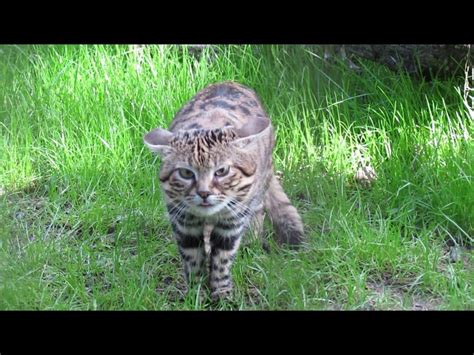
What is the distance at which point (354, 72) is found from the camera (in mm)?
5039

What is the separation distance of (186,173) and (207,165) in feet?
0.35

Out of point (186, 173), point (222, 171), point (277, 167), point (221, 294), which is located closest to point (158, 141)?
point (186, 173)

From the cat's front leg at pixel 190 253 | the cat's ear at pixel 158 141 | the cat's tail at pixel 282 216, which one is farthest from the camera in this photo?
the cat's tail at pixel 282 216

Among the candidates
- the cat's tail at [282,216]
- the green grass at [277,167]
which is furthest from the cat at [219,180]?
the green grass at [277,167]

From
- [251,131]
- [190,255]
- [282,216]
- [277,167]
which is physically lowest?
[190,255]

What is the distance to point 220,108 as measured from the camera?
14.5ft

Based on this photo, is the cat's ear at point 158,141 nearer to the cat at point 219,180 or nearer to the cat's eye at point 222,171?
the cat at point 219,180

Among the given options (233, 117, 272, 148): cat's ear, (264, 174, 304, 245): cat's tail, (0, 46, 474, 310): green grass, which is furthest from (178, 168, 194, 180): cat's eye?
(264, 174, 304, 245): cat's tail

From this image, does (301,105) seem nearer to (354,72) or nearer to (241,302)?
(354,72)

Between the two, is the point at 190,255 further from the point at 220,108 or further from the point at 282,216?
the point at 220,108

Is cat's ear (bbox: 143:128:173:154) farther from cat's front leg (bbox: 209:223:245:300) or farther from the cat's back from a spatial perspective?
cat's front leg (bbox: 209:223:245:300)

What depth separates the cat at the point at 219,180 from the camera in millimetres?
3898

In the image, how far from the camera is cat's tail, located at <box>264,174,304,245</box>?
14.4 ft
